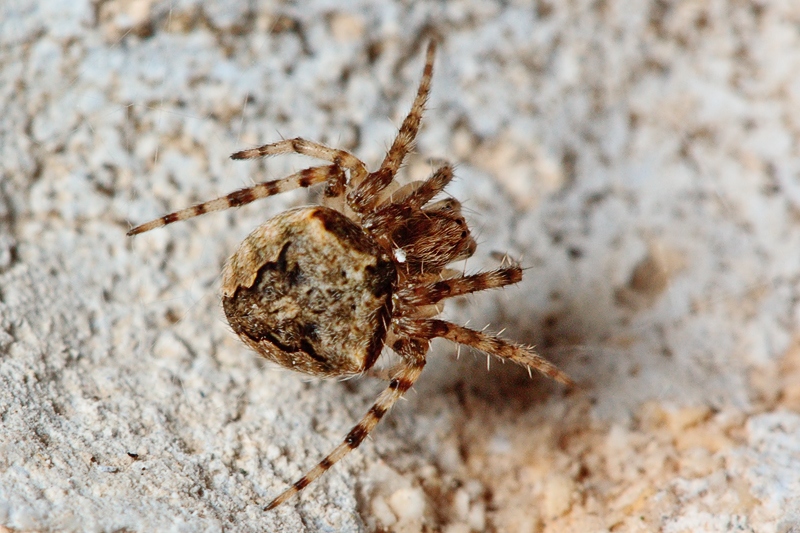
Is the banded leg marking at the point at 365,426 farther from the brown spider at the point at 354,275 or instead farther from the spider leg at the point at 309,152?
the spider leg at the point at 309,152

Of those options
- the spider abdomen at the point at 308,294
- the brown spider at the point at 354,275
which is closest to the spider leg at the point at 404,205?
the brown spider at the point at 354,275

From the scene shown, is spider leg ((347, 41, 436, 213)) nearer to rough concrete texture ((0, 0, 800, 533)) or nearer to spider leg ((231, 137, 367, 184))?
spider leg ((231, 137, 367, 184))

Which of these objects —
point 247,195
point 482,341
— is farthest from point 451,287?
point 247,195

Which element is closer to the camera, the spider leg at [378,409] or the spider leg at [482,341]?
the spider leg at [378,409]

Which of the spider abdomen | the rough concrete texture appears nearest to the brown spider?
the spider abdomen

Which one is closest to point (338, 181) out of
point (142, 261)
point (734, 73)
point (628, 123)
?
point (142, 261)

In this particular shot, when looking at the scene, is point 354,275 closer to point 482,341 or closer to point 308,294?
point 308,294

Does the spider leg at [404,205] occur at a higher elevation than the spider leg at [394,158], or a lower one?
lower
